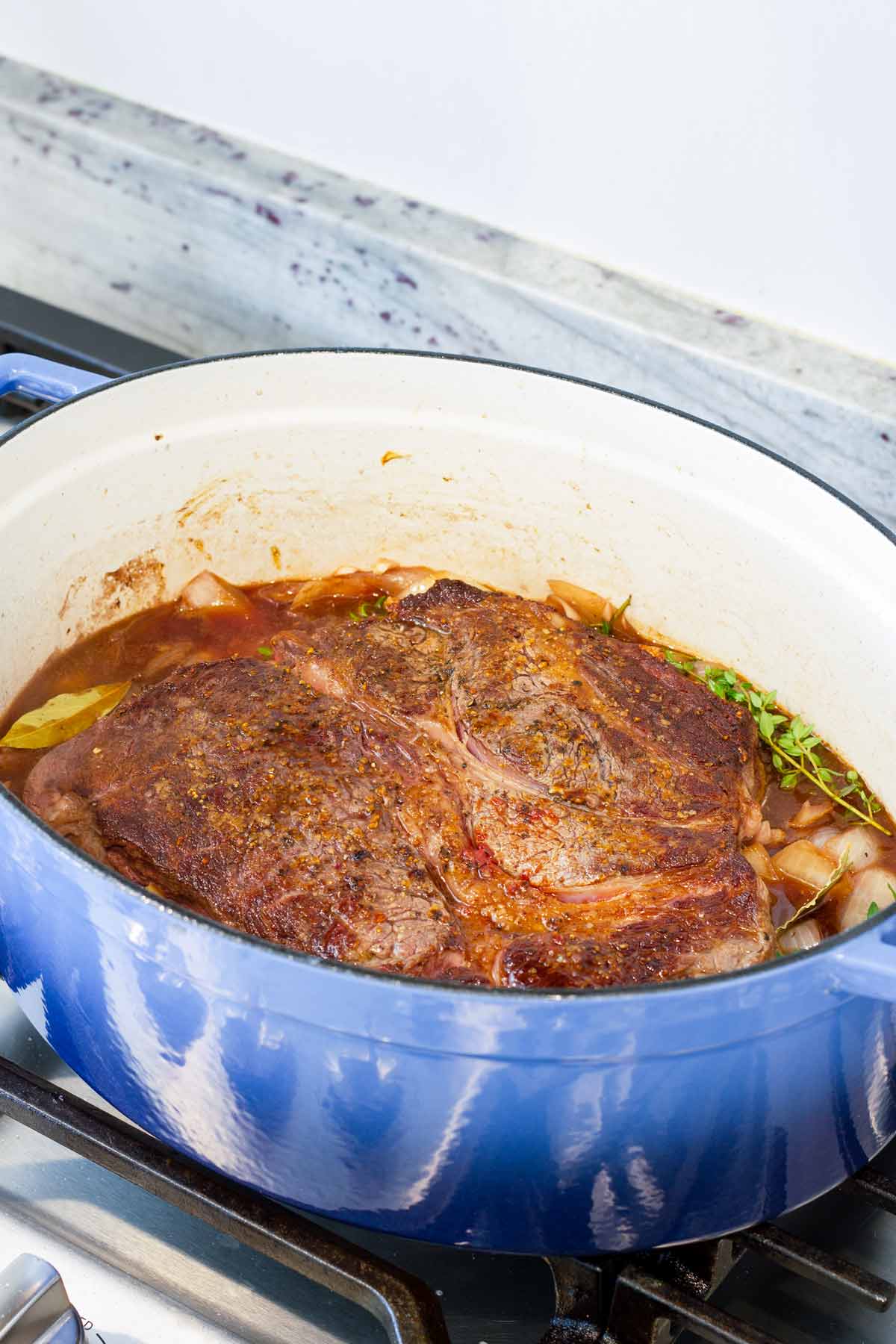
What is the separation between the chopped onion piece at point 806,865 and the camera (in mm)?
1553

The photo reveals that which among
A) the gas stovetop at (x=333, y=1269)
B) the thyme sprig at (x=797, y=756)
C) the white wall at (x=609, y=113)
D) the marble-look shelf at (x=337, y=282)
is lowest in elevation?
the gas stovetop at (x=333, y=1269)

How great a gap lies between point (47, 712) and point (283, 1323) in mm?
723

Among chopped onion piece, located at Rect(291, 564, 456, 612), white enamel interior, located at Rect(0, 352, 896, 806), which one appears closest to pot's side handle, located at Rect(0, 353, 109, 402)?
white enamel interior, located at Rect(0, 352, 896, 806)

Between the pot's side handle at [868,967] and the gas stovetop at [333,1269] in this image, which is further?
the gas stovetop at [333,1269]

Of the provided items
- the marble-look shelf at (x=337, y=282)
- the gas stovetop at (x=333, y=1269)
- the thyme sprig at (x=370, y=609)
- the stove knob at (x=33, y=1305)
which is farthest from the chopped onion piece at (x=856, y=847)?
the stove knob at (x=33, y=1305)

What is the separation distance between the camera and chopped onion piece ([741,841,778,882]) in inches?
61.2

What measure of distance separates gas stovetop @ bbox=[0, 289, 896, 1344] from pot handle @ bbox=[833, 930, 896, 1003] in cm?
34

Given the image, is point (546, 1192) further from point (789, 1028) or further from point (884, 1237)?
point (884, 1237)

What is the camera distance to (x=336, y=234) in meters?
2.15

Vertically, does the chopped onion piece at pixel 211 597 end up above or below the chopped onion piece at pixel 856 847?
above

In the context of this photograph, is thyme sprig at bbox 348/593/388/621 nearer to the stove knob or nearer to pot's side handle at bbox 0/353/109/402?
pot's side handle at bbox 0/353/109/402

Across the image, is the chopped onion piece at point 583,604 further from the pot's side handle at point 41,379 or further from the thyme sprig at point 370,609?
the pot's side handle at point 41,379

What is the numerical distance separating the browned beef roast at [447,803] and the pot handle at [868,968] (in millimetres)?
301

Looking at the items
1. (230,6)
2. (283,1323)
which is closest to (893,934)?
(283,1323)
